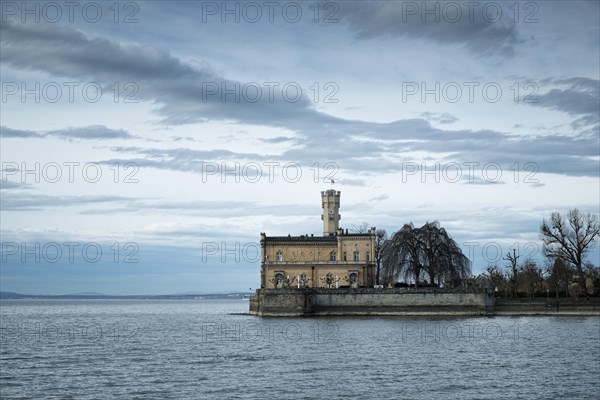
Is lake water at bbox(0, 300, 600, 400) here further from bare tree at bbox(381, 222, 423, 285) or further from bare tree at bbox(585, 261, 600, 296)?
bare tree at bbox(585, 261, 600, 296)

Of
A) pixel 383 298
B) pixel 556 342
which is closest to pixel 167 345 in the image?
pixel 556 342

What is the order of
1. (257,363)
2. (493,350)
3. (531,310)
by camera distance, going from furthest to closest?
(531,310) < (493,350) < (257,363)

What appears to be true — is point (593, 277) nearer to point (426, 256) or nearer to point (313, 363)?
point (426, 256)

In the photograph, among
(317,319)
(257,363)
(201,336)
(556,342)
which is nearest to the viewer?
→ (257,363)

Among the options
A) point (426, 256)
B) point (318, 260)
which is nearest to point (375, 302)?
point (426, 256)

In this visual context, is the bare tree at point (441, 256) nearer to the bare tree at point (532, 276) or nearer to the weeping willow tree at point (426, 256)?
the weeping willow tree at point (426, 256)

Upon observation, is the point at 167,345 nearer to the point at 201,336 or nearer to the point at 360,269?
the point at 201,336

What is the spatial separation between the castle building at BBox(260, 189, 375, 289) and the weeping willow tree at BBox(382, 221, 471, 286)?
327 inches

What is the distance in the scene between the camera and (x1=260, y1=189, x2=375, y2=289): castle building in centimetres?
10506

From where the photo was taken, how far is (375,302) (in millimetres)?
94000

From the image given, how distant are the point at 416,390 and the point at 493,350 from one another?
18.3 m

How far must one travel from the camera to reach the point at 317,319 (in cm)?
8825

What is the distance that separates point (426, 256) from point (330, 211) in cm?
2290

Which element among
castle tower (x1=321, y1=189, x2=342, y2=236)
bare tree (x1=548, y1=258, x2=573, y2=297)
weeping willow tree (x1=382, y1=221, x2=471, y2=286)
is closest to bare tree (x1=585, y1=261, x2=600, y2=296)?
bare tree (x1=548, y1=258, x2=573, y2=297)
